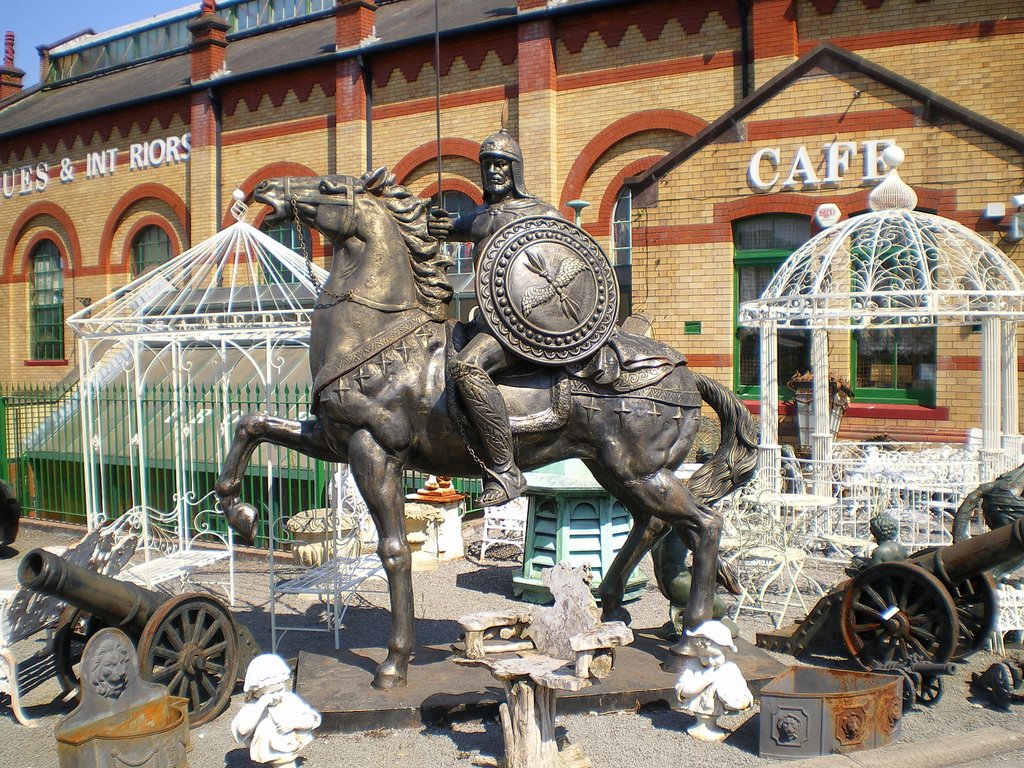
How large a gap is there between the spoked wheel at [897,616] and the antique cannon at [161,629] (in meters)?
3.59

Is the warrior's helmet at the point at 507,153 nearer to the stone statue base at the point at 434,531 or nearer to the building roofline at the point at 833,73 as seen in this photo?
the stone statue base at the point at 434,531

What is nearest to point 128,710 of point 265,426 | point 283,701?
point 283,701

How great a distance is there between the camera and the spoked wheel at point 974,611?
5.41 m

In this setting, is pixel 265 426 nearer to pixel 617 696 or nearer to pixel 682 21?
pixel 617 696

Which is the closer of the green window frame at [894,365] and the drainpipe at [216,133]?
the green window frame at [894,365]

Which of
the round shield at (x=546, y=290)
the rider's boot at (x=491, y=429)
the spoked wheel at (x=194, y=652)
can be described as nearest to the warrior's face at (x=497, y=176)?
the round shield at (x=546, y=290)

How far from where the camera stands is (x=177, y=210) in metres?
21.3

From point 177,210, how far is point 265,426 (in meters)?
17.6

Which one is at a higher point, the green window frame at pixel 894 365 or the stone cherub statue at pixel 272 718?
the green window frame at pixel 894 365

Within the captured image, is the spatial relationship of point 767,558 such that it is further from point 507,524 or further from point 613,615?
point 507,524

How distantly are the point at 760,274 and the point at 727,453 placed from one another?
349 inches

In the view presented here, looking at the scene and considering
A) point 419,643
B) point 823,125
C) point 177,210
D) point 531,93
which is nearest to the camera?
point 419,643

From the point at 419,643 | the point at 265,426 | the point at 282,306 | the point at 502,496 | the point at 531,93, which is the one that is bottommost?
the point at 419,643

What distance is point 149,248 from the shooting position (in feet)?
72.1
